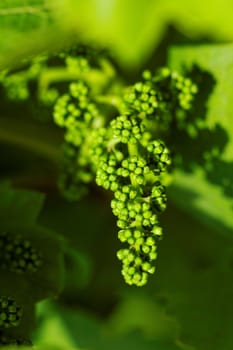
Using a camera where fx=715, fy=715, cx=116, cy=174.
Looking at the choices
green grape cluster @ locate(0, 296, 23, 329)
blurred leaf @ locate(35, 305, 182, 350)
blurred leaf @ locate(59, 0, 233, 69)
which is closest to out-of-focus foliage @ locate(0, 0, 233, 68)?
blurred leaf @ locate(59, 0, 233, 69)

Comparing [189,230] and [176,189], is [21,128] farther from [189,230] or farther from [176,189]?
[189,230]

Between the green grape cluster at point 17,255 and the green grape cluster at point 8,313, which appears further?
the green grape cluster at point 17,255

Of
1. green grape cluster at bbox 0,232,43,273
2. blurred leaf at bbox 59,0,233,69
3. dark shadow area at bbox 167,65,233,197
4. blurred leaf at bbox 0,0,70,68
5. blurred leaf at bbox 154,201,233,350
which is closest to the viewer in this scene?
blurred leaf at bbox 59,0,233,69

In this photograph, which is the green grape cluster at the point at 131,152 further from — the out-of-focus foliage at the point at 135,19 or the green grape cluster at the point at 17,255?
the out-of-focus foliage at the point at 135,19

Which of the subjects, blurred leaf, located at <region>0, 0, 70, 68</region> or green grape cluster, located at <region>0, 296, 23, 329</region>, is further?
green grape cluster, located at <region>0, 296, 23, 329</region>

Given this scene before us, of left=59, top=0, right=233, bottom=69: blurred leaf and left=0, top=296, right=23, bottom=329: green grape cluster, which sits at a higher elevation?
left=59, top=0, right=233, bottom=69: blurred leaf

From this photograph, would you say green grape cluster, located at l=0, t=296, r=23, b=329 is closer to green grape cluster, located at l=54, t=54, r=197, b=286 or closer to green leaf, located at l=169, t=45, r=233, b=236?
green grape cluster, located at l=54, t=54, r=197, b=286

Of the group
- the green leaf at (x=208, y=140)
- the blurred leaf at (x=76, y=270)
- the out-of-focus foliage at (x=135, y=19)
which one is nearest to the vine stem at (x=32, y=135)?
the blurred leaf at (x=76, y=270)
